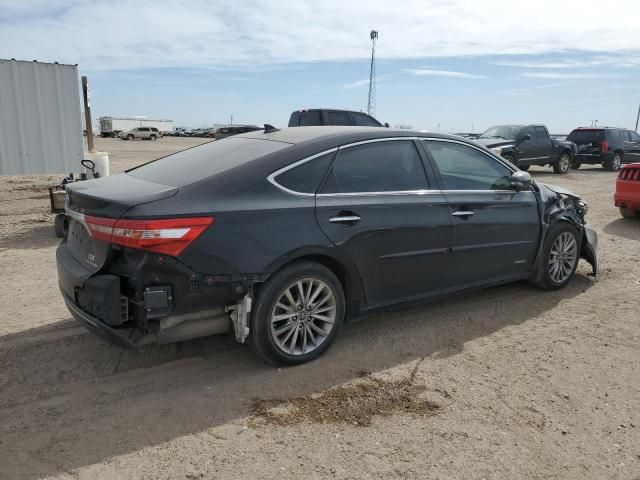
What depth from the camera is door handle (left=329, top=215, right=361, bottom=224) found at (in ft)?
12.4

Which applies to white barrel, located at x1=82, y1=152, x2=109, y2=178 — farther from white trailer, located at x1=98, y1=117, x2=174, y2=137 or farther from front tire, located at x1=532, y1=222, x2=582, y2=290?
white trailer, located at x1=98, y1=117, x2=174, y2=137

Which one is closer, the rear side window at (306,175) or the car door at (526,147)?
the rear side window at (306,175)

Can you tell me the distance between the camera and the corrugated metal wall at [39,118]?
29.9ft

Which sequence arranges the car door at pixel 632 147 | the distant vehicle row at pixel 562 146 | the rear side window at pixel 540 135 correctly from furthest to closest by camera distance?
the car door at pixel 632 147, the rear side window at pixel 540 135, the distant vehicle row at pixel 562 146

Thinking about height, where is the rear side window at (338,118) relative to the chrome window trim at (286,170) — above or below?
above

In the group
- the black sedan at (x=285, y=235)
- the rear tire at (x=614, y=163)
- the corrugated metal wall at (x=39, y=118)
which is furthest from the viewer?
the rear tire at (x=614, y=163)

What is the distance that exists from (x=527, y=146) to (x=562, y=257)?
13257mm

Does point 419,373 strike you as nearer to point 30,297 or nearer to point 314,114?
point 30,297

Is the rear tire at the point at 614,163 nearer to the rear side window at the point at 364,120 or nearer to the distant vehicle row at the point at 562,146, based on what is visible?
the distant vehicle row at the point at 562,146

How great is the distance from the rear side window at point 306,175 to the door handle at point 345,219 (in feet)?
0.80

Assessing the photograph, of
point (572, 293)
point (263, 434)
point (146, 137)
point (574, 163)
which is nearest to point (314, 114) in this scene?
point (572, 293)

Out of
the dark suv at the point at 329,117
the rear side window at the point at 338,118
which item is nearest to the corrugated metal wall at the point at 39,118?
the dark suv at the point at 329,117

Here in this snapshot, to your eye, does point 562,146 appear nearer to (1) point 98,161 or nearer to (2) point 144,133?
(1) point 98,161

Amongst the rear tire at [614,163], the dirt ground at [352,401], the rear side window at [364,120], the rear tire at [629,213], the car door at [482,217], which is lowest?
the dirt ground at [352,401]
